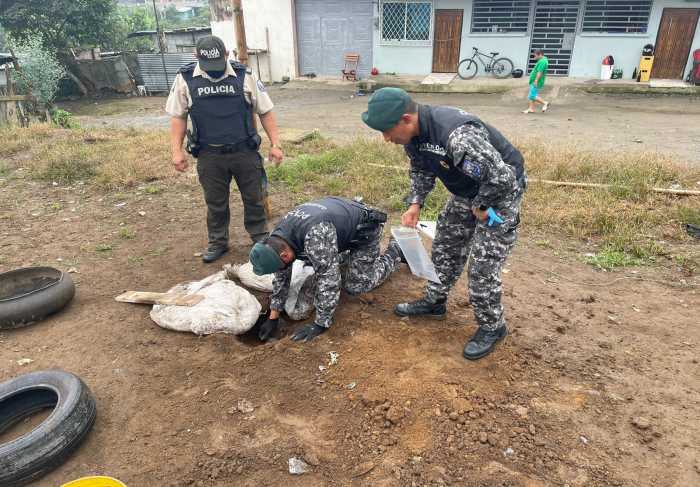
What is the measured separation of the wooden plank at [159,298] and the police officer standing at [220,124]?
789 millimetres

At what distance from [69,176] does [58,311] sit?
380cm

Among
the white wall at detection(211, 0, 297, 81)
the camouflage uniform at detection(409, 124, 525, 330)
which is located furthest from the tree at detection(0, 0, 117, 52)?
the camouflage uniform at detection(409, 124, 525, 330)

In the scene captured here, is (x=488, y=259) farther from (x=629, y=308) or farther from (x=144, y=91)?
(x=144, y=91)

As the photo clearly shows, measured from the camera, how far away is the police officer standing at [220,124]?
3770 mm

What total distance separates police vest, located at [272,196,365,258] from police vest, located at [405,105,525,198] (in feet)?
2.35

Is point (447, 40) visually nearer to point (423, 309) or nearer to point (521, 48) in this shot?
point (521, 48)

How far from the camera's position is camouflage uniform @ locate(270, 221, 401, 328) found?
2998 millimetres

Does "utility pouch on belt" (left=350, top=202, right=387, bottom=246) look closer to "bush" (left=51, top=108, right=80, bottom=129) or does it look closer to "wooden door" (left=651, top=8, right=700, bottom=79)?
"bush" (left=51, top=108, right=80, bottom=129)

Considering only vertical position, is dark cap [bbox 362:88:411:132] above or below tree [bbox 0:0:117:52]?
below

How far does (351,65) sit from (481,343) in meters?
15.9

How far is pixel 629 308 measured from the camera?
354cm

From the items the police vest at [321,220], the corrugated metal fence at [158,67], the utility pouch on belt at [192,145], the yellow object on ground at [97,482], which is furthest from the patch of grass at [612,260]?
the corrugated metal fence at [158,67]

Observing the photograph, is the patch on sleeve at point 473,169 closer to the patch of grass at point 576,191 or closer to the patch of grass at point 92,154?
the patch of grass at point 576,191

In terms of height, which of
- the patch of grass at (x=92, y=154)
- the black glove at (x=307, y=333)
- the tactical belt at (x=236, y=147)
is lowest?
the black glove at (x=307, y=333)
